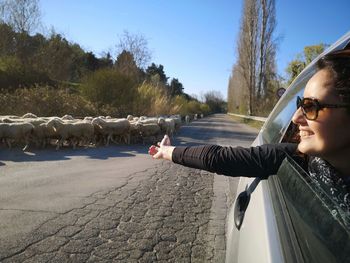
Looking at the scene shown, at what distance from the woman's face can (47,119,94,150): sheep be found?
40.7 feet

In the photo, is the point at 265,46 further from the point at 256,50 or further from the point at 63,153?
the point at 63,153

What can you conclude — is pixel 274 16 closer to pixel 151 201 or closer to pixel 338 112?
pixel 151 201

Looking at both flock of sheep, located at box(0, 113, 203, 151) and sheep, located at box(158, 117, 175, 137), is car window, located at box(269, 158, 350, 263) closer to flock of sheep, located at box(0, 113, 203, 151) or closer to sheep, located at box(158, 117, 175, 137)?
flock of sheep, located at box(0, 113, 203, 151)

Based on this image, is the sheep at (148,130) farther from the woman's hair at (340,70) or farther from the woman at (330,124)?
the woman's hair at (340,70)

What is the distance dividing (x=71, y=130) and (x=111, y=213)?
8.56 meters

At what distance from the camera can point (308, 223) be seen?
1239 millimetres

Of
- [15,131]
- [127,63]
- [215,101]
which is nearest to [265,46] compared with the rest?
[127,63]

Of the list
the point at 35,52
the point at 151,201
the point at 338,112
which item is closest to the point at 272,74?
the point at 35,52

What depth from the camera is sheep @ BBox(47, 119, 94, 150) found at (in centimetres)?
1335

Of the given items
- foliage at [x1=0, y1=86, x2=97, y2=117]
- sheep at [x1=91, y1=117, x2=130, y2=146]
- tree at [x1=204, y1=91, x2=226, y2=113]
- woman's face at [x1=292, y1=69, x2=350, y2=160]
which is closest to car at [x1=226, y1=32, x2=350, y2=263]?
woman's face at [x1=292, y1=69, x2=350, y2=160]

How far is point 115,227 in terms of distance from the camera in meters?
4.83

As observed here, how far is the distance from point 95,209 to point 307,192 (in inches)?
180

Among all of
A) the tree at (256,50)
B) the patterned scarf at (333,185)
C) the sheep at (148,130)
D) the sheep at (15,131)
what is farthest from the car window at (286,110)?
the tree at (256,50)

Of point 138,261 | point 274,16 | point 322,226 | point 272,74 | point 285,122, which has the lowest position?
point 138,261
